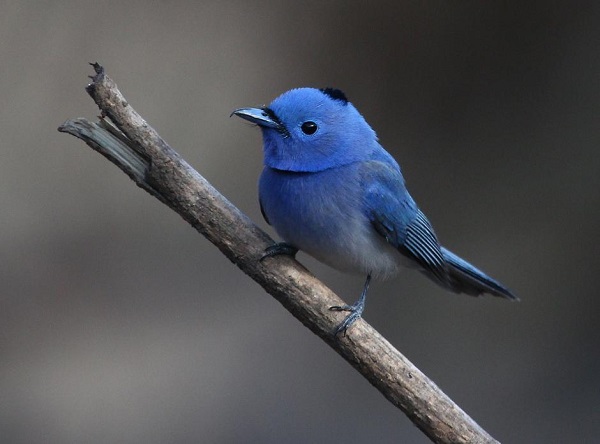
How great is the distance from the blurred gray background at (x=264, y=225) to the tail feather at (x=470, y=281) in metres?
2.01

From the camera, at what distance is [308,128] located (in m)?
3.33

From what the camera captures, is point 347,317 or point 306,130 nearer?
point 347,317

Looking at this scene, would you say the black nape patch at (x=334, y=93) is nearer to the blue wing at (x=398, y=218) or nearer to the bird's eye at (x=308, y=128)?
the bird's eye at (x=308, y=128)

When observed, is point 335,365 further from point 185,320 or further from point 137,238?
point 137,238

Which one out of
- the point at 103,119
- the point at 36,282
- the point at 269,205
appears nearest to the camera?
the point at 103,119

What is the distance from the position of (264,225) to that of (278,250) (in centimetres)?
288

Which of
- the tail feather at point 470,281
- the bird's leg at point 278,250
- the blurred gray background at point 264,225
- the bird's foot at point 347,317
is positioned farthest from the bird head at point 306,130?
the blurred gray background at point 264,225

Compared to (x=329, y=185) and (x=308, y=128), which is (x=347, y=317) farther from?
(x=308, y=128)

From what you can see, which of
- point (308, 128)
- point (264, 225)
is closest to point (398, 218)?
point (308, 128)

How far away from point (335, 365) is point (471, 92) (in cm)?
198

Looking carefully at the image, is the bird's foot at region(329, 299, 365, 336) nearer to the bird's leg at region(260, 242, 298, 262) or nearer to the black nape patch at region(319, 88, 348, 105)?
the bird's leg at region(260, 242, 298, 262)

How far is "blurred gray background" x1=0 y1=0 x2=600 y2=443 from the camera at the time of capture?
17.3ft

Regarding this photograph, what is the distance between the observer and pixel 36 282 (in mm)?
5348

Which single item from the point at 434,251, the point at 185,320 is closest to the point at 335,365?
the point at 185,320
